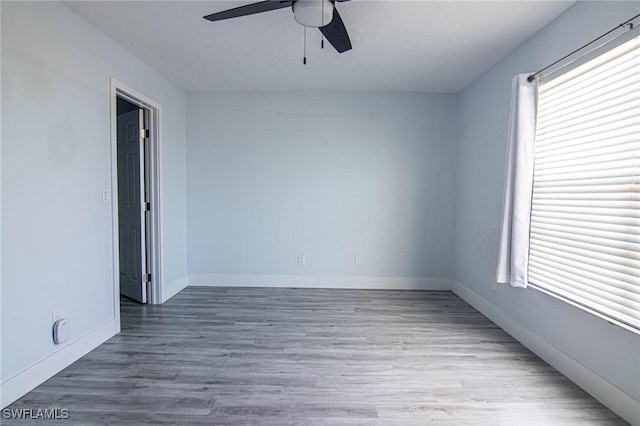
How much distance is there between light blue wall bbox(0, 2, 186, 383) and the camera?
5.80ft

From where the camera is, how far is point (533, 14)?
2.15 metres

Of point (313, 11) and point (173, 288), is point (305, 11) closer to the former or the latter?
point (313, 11)

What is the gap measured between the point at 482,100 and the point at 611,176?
1.83m

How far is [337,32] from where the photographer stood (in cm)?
200

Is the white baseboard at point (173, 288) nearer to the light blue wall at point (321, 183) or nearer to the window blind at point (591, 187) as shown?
the light blue wall at point (321, 183)

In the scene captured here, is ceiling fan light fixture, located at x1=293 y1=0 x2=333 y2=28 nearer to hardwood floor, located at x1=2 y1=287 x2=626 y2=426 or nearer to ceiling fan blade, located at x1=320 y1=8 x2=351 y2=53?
ceiling fan blade, located at x1=320 y1=8 x2=351 y2=53

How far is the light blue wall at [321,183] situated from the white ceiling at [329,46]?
41cm

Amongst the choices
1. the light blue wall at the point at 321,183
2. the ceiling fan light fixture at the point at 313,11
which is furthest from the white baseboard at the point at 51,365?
the ceiling fan light fixture at the point at 313,11

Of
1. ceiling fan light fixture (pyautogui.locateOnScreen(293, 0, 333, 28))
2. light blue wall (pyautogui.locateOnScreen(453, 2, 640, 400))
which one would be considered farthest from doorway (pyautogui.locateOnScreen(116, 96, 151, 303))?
light blue wall (pyautogui.locateOnScreen(453, 2, 640, 400))

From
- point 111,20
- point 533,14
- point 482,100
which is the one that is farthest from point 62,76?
point 482,100

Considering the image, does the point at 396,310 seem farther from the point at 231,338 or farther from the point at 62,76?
the point at 62,76

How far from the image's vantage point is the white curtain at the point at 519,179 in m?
2.31

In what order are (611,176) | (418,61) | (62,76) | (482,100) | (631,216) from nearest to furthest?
(631,216) < (611,176) < (62,76) < (418,61) < (482,100)

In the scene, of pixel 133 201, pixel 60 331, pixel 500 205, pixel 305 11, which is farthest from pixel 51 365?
pixel 500 205
